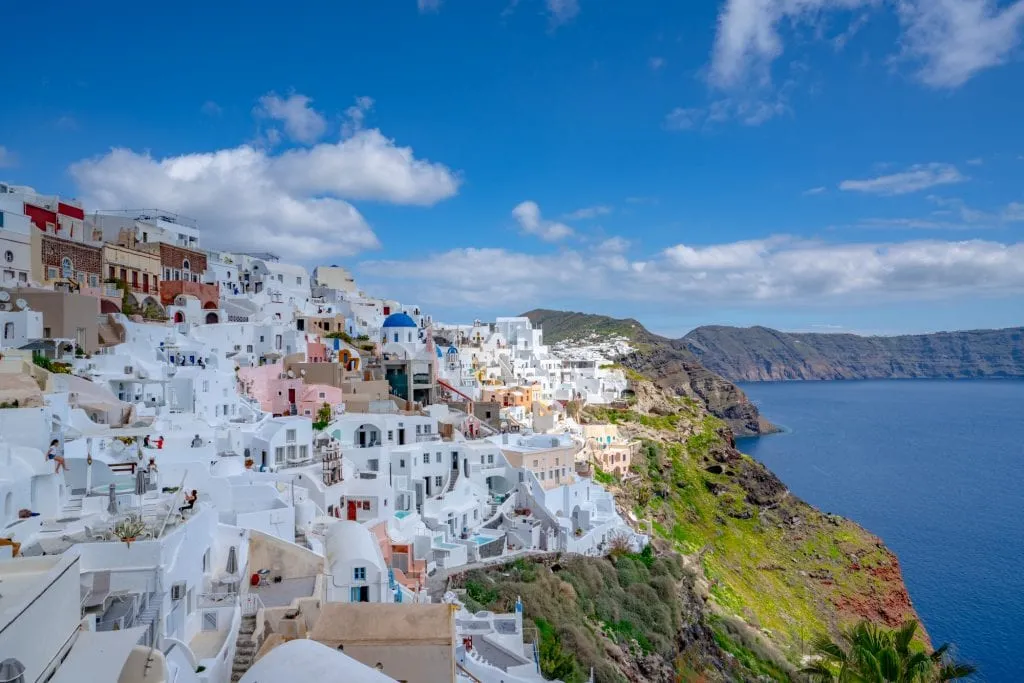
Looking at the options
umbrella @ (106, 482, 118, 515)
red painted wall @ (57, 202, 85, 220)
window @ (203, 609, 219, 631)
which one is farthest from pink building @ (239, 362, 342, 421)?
window @ (203, 609, 219, 631)

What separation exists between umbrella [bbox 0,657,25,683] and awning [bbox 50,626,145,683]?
0.68 metres

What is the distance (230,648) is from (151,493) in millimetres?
5221

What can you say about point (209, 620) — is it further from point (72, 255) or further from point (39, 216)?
point (39, 216)

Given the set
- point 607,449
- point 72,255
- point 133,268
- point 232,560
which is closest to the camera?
point 232,560

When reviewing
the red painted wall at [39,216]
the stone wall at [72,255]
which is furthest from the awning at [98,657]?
the red painted wall at [39,216]

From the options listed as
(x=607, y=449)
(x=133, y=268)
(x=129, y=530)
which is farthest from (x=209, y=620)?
(x=607, y=449)

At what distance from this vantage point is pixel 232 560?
15297mm

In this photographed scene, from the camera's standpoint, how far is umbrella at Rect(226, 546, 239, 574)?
15.2m

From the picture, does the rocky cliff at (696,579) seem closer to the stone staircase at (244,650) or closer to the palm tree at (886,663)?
the palm tree at (886,663)

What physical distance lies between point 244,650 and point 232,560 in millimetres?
2772

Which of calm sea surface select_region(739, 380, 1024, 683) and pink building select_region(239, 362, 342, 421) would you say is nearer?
pink building select_region(239, 362, 342, 421)

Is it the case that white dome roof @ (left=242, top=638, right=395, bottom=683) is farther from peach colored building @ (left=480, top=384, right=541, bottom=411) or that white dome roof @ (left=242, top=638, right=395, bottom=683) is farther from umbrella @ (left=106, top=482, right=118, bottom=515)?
peach colored building @ (left=480, top=384, right=541, bottom=411)

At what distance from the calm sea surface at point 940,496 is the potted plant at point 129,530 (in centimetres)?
4532

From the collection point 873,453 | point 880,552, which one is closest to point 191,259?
point 880,552
